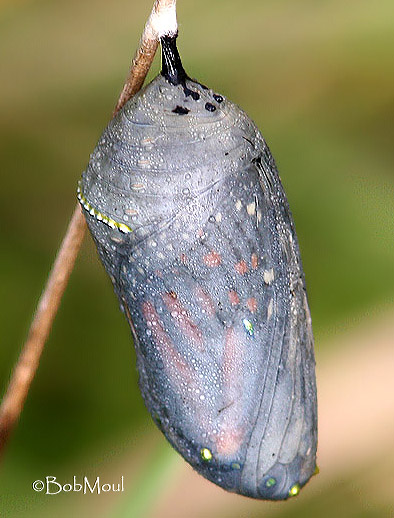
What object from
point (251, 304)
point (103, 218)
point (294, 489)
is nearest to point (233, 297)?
point (251, 304)

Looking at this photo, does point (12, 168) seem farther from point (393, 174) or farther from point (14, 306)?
point (393, 174)

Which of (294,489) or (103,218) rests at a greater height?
(103,218)

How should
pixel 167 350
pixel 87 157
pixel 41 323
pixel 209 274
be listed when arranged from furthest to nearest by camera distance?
pixel 87 157 → pixel 41 323 → pixel 167 350 → pixel 209 274

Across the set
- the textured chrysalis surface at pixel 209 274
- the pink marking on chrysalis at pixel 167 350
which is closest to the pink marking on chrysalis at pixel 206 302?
the textured chrysalis surface at pixel 209 274

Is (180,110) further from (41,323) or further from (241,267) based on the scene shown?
(41,323)

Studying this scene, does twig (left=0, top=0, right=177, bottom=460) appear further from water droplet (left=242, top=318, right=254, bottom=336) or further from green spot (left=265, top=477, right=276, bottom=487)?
green spot (left=265, top=477, right=276, bottom=487)

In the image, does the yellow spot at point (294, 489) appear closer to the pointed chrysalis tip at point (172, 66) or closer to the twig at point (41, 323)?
the twig at point (41, 323)

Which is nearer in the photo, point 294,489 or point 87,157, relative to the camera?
point 294,489
